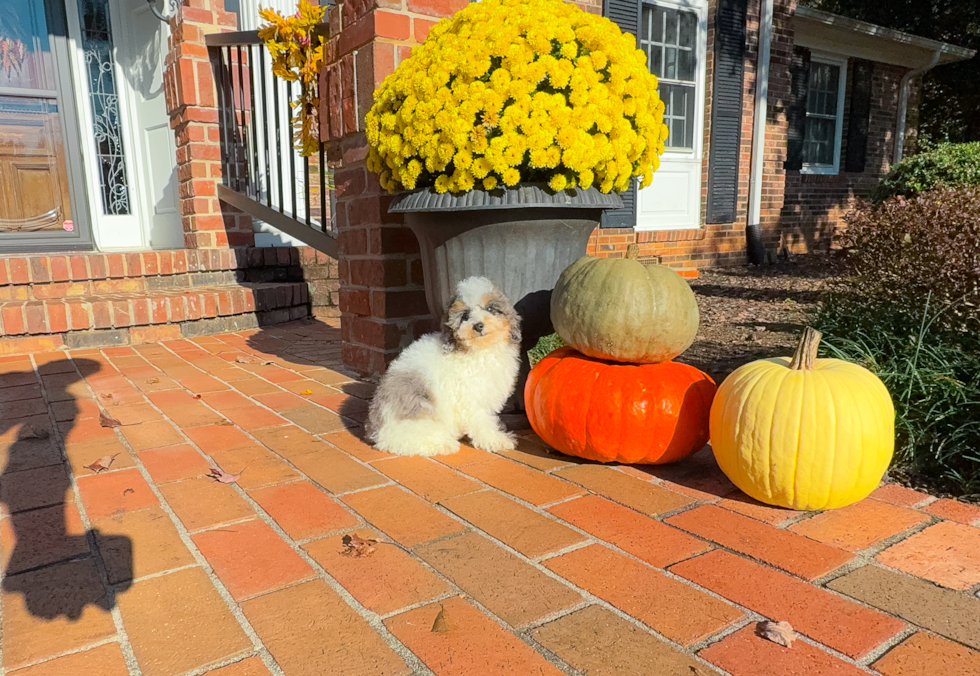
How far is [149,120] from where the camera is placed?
6293 millimetres

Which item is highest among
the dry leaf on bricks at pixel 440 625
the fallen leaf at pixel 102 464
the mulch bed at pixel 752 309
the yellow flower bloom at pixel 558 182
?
the yellow flower bloom at pixel 558 182

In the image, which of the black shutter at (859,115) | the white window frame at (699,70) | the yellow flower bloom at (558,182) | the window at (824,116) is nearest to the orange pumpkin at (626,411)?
the yellow flower bloom at (558,182)

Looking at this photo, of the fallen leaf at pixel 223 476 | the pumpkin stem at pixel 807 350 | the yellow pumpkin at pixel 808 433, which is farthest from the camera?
the fallen leaf at pixel 223 476

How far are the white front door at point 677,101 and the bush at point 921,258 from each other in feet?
15.4

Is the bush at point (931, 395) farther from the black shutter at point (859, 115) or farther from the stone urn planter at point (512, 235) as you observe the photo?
the black shutter at point (859, 115)

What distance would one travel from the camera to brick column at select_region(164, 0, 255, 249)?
543cm

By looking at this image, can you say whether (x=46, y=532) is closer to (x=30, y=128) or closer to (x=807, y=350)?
(x=807, y=350)

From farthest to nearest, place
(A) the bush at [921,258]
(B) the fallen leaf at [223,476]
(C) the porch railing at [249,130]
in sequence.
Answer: (C) the porch railing at [249,130], (A) the bush at [921,258], (B) the fallen leaf at [223,476]

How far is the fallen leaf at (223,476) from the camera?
2273mm

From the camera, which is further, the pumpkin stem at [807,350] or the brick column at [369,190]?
the brick column at [369,190]

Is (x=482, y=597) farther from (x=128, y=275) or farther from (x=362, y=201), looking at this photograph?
(x=128, y=275)

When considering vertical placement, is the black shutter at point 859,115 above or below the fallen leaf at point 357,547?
above

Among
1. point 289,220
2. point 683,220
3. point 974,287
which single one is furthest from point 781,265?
point 289,220

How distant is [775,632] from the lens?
1375mm
